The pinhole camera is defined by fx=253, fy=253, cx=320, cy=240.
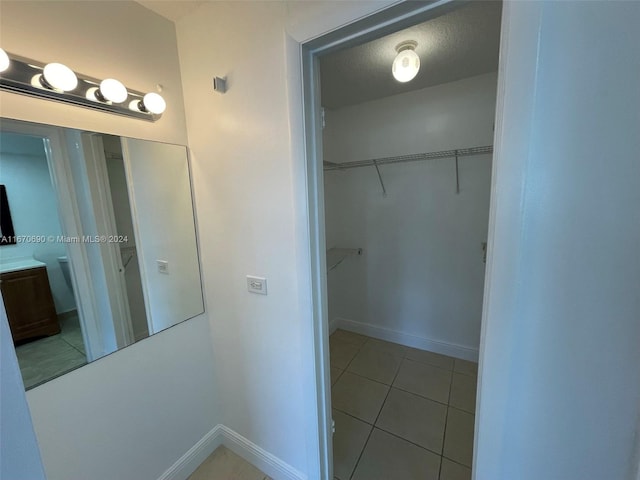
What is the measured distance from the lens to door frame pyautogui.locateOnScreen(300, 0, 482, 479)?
0.83 meters

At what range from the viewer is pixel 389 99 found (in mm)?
2334

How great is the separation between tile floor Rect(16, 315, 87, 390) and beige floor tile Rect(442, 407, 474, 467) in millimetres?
2027

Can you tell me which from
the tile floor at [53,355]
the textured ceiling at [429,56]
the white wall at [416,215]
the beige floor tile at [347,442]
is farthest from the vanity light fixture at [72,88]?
the beige floor tile at [347,442]

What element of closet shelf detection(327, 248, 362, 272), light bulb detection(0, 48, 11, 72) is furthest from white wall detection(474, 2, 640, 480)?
closet shelf detection(327, 248, 362, 272)

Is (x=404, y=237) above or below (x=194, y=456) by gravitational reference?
above

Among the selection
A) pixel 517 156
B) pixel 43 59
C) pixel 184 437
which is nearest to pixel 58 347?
pixel 184 437

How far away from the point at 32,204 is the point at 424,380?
2.67 meters

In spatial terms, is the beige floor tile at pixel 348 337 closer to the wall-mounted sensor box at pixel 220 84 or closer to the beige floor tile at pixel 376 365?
the beige floor tile at pixel 376 365

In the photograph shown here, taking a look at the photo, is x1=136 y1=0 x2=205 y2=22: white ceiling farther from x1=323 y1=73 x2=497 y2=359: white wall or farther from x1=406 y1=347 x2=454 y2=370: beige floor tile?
x1=406 y1=347 x2=454 y2=370: beige floor tile

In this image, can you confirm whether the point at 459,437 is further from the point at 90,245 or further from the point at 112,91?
the point at 112,91

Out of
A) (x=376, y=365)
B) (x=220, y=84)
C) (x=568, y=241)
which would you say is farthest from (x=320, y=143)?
(x=376, y=365)

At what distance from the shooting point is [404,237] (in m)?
2.47

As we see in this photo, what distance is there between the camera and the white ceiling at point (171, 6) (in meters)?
1.21

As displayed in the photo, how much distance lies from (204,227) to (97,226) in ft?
1.54
